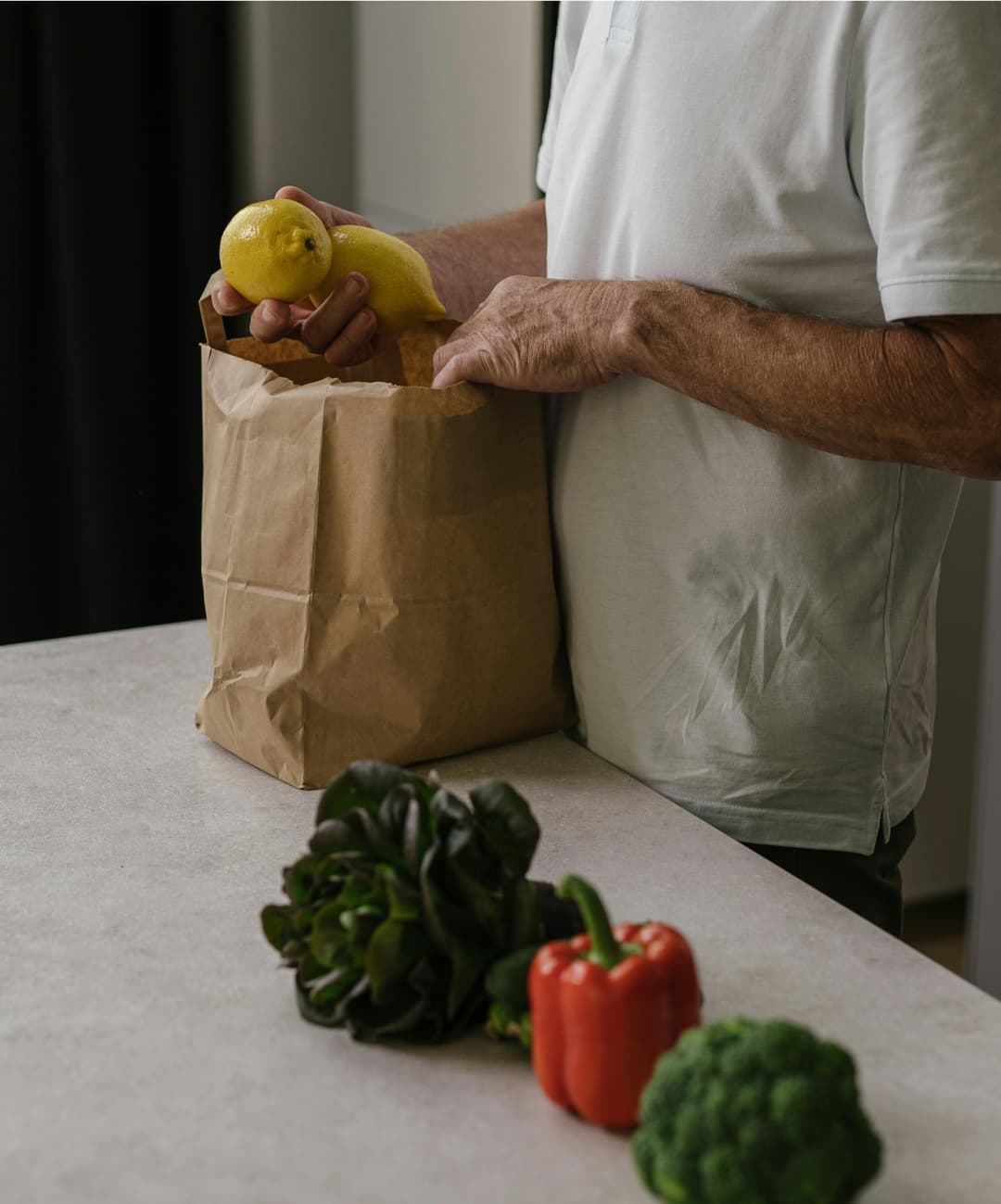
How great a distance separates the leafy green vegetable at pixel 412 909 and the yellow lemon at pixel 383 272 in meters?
0.51

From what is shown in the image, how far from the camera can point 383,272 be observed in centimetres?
112

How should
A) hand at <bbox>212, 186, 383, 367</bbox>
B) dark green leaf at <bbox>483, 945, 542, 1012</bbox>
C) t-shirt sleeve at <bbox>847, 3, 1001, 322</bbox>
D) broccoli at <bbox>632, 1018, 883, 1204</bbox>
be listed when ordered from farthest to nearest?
hand at <bbox>212, 186, 383, 367</bbox> < t-shirt sleeve at <bbox>847, 3, 1001, 322</bbox> < dark green leaf at <bbox>483, 945, 542, 1012</bbox> < broccoli at <bbox>632, 1018, 883, 1204</bbox>

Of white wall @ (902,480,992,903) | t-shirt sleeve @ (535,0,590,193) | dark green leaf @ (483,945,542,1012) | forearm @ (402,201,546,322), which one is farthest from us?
white wall @ (902,480,992,903)

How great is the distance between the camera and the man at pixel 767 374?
Result: 2.85 feet

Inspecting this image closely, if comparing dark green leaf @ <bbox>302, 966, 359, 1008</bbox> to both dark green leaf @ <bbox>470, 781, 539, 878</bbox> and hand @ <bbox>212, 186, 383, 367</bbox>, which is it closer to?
dark green leaf @ <bbox>470, 781, 539, 878</bbox>

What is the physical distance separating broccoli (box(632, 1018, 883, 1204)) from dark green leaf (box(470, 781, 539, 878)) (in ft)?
0.55

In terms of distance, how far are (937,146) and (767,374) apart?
18cm

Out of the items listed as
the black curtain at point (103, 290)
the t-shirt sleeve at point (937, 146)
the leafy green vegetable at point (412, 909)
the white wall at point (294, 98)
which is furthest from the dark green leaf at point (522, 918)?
the white wall at point (294, 98)

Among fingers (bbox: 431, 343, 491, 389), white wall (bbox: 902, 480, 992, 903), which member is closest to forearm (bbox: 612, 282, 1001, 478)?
fingers (bbox: 431, 343, 491, 389)

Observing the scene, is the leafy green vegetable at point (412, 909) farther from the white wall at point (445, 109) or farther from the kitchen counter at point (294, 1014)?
the white wall at point (445, 109)

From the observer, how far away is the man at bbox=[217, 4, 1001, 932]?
87cm

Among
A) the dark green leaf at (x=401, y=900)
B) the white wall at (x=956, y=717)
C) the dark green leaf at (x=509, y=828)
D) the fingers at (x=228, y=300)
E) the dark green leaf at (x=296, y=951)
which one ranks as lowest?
the white wall at (x=956, y=717)

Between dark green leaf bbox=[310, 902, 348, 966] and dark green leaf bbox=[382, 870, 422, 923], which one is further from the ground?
dark green leaf bbox=[382, 870, 422, 923]

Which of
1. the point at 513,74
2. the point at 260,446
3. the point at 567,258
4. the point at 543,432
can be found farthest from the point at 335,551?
the point at 513,74
